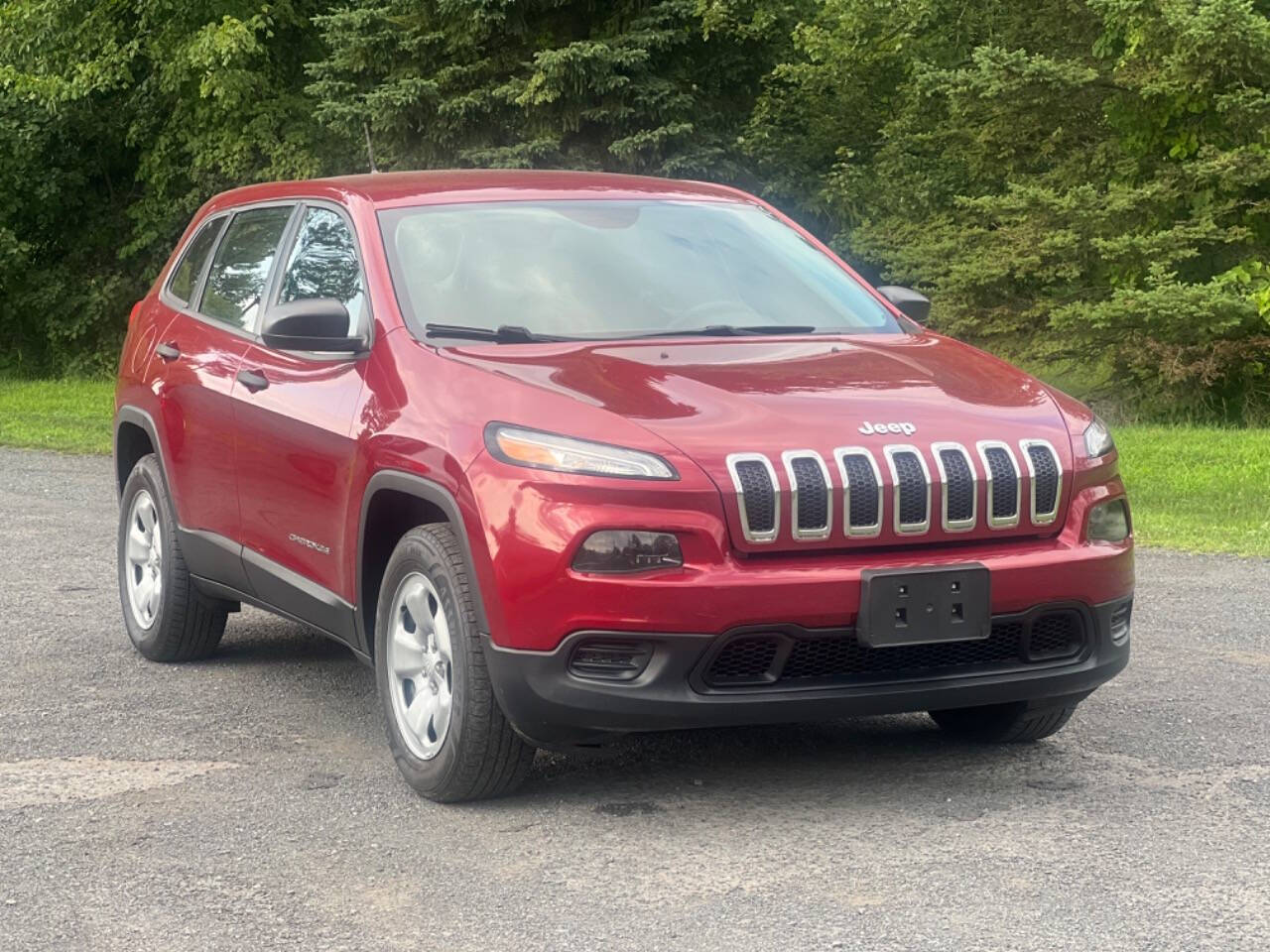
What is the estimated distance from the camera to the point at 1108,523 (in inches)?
203

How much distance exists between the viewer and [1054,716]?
5.61 m

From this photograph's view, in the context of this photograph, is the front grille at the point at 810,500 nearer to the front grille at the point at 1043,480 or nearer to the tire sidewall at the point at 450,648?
the front grille at the point at 1043,480

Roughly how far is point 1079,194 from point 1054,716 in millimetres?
14934

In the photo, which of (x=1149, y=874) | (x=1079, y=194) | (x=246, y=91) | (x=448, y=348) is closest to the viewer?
(x=1149, y=874)

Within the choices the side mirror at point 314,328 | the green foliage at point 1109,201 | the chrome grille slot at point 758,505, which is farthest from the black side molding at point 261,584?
the green foliage at point 1109,201

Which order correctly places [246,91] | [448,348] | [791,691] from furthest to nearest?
[246,91] → [448,348] → [791,691]

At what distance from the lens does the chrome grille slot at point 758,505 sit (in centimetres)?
466

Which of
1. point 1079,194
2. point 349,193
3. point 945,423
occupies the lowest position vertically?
point 1079,194

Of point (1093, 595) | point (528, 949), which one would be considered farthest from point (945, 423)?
point (528, 949)

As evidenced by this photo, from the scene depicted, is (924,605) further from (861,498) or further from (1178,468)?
(1178,468)

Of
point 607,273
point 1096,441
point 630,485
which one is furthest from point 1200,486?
point 630,485

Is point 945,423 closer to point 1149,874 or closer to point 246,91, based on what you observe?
point 1149,874

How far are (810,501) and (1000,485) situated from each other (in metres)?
0.55

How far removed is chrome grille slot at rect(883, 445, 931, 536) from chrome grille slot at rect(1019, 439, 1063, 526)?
1.08 ft
